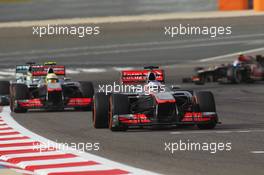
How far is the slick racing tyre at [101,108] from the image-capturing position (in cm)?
1728

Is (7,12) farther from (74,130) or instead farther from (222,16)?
(74,130)

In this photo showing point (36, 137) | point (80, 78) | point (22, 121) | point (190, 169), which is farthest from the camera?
point (80, 78)

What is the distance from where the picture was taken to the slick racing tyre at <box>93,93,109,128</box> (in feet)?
56.7

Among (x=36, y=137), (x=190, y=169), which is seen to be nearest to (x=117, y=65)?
(x=36, y=137)

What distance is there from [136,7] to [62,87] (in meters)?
34.6

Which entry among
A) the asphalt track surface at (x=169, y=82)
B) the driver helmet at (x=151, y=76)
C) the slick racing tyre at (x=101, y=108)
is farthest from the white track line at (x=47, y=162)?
the driver helmet at (x=151, y=76)

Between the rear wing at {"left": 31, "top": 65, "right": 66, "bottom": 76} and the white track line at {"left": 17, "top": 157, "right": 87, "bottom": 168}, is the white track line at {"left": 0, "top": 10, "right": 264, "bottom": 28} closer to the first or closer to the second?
the rear wing at {"left": 31, "top": 65, "right": 66, "bottom": 76}


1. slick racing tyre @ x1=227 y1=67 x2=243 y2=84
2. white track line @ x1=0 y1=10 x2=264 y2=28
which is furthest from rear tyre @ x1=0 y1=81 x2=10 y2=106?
white track line @ x1=0 y1=10 x2=264 y2=28

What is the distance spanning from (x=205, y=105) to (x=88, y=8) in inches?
1570

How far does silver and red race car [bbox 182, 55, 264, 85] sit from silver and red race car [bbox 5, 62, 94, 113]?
33.1 ft

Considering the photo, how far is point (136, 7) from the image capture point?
57.2m

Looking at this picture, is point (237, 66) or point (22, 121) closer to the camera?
point (22, 121)

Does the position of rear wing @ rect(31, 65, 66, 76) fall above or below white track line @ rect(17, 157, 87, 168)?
above

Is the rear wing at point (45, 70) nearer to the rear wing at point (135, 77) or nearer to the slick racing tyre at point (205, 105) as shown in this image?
the rear wing at point (135, 77)
